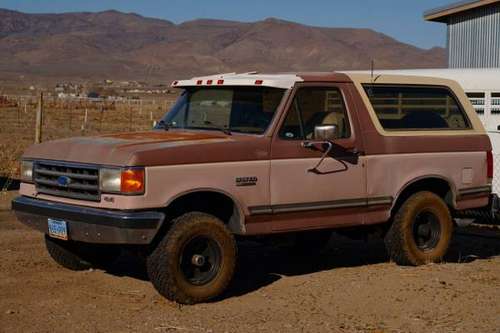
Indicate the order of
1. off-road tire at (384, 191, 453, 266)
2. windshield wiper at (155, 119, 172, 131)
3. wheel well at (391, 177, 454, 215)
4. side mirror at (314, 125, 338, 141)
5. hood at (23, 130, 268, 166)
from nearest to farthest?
hood at (23, 130, 268, 166) < side mirror at (314, 125, 338, 141) < windshield wiper at (155, 119, 172, 131) < off-road tire at (384, 191, 453, 266) < wheel well at (391, 177, 454, 215)

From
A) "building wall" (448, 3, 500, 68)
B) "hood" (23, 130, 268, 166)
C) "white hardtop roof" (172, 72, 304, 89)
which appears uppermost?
"building wall" (448, 3, 500, 68)

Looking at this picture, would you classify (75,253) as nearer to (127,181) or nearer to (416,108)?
(127,181)

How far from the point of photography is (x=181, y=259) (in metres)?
7.37

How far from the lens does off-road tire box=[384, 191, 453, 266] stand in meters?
9.00

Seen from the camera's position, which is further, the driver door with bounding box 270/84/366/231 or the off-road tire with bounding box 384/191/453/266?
the off-road tire with bounding box 384/191/453/266

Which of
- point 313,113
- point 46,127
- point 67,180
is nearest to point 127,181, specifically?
point 67,180

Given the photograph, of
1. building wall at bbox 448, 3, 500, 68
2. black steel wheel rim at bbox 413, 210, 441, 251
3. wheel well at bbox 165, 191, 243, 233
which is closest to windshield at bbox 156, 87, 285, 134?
wheel well at bbox 165, 191, 243, 233

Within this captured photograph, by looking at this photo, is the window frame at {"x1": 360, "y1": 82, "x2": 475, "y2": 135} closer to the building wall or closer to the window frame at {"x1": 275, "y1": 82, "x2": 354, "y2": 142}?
the window frame at {"x1": 275, "y1": 82, "x2": 354, "y2": 142}

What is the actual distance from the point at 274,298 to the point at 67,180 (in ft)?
6.44

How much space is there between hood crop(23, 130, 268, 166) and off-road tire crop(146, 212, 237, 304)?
50cm

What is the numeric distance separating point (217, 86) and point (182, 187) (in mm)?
1673

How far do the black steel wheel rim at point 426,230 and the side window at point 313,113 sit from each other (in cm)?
132

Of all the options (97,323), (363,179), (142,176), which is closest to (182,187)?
(142,176)

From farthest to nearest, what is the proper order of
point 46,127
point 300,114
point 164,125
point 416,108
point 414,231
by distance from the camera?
point 46,127, point 416,108, point 414,231, point 164,125, point 300,114
